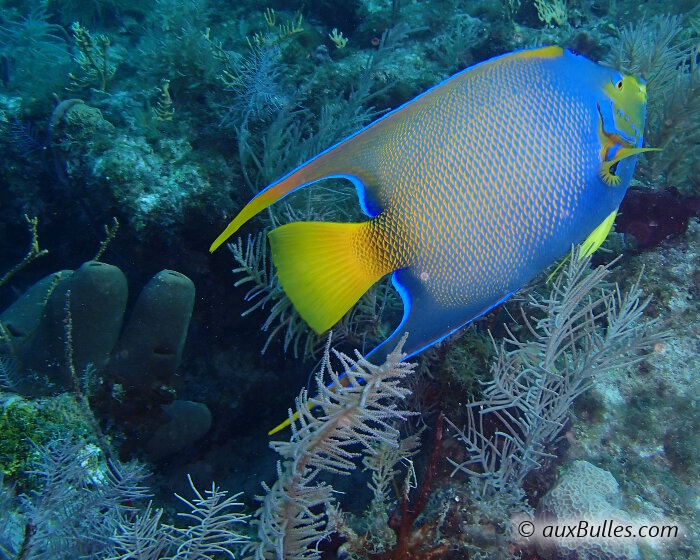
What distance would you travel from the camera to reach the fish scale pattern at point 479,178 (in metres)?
1.27

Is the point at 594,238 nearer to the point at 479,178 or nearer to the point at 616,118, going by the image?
the point at 616,118

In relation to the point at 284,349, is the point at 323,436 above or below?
above

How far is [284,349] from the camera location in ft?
8.18

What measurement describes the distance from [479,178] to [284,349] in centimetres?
161

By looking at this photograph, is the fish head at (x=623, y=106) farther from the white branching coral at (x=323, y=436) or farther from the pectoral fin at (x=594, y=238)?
the white branching coral at (x=323, y=436)

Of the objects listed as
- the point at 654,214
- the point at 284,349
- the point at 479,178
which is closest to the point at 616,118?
the point at 479,178

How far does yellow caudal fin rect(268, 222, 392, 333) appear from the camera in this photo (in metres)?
1.24

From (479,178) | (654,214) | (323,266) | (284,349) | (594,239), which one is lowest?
(284,349)

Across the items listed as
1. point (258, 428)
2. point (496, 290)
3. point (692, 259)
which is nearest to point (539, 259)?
point (496, 290)

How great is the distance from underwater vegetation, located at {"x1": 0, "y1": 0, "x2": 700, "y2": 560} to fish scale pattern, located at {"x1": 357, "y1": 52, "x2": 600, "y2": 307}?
0.31 meters

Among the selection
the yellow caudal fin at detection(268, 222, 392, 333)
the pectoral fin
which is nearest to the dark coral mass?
the pectoral fin

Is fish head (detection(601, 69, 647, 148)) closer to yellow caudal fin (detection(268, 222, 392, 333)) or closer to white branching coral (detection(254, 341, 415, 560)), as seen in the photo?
yellow caudal fin (detection(268, 222, 392, 333))

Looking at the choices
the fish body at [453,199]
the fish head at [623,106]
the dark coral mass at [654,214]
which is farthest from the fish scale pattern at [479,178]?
the dark coral mass at [654,214]

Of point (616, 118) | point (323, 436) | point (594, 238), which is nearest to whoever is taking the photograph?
point (323, 436)
